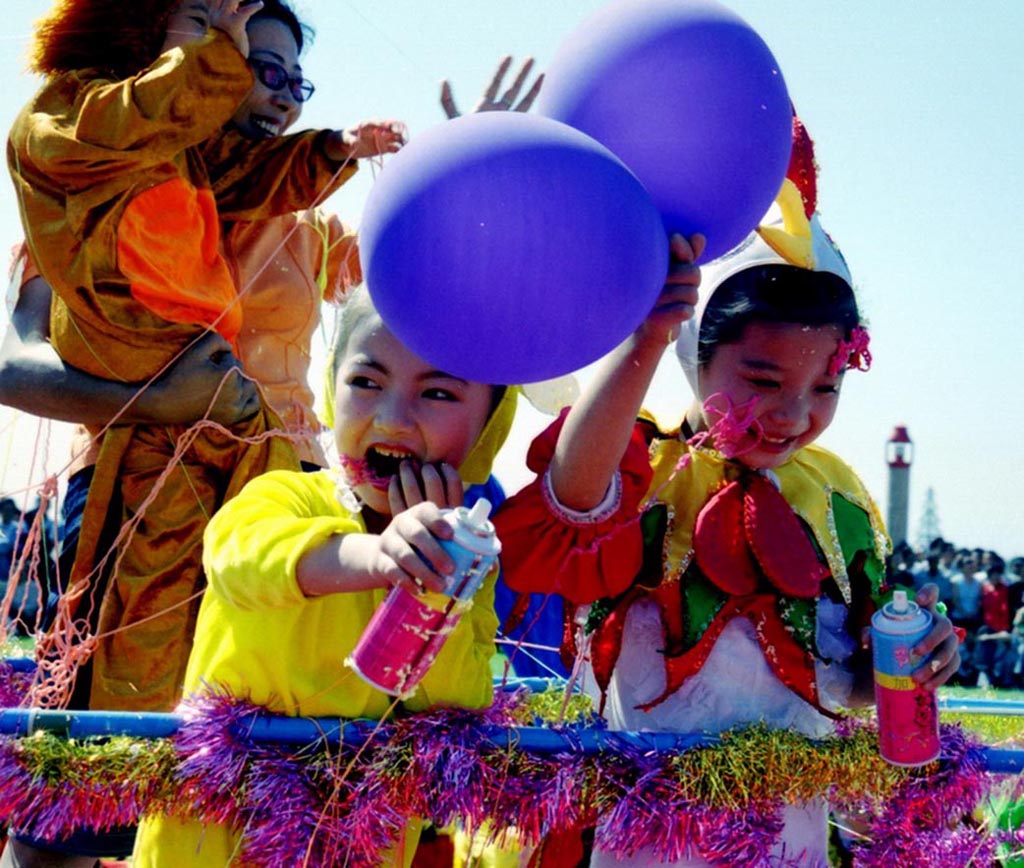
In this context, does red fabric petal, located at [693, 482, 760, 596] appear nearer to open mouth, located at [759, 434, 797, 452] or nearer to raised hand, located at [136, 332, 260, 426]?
open mouth, located at [759, 434, 797, 452]

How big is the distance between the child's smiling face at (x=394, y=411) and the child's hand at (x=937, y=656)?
735 millimetres

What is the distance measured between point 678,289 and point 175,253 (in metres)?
1.30

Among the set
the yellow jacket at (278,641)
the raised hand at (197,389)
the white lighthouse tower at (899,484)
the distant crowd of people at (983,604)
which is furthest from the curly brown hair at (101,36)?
the white lighthouse tower at (899,484)

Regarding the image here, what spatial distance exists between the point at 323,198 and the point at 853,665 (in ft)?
5.11

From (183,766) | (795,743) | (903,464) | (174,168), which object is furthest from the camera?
(903,464)

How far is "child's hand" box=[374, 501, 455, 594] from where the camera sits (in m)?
1.53

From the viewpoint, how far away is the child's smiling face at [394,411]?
6.21ft

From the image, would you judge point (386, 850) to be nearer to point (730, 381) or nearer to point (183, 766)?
point (183, 766)

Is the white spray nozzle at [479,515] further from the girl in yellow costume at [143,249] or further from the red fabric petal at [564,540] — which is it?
the girl in yellow costume at [143,249]

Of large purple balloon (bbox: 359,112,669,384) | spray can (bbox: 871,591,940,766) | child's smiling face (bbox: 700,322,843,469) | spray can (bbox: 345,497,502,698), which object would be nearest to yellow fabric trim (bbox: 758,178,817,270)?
child's smiling face (bbox: 700,322,843,469)

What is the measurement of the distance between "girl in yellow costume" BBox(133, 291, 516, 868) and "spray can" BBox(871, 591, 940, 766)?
1.92ft

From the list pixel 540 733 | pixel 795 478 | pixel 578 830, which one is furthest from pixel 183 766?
pixel 795 478

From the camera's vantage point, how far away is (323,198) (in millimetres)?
2977

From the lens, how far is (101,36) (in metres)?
2.81
